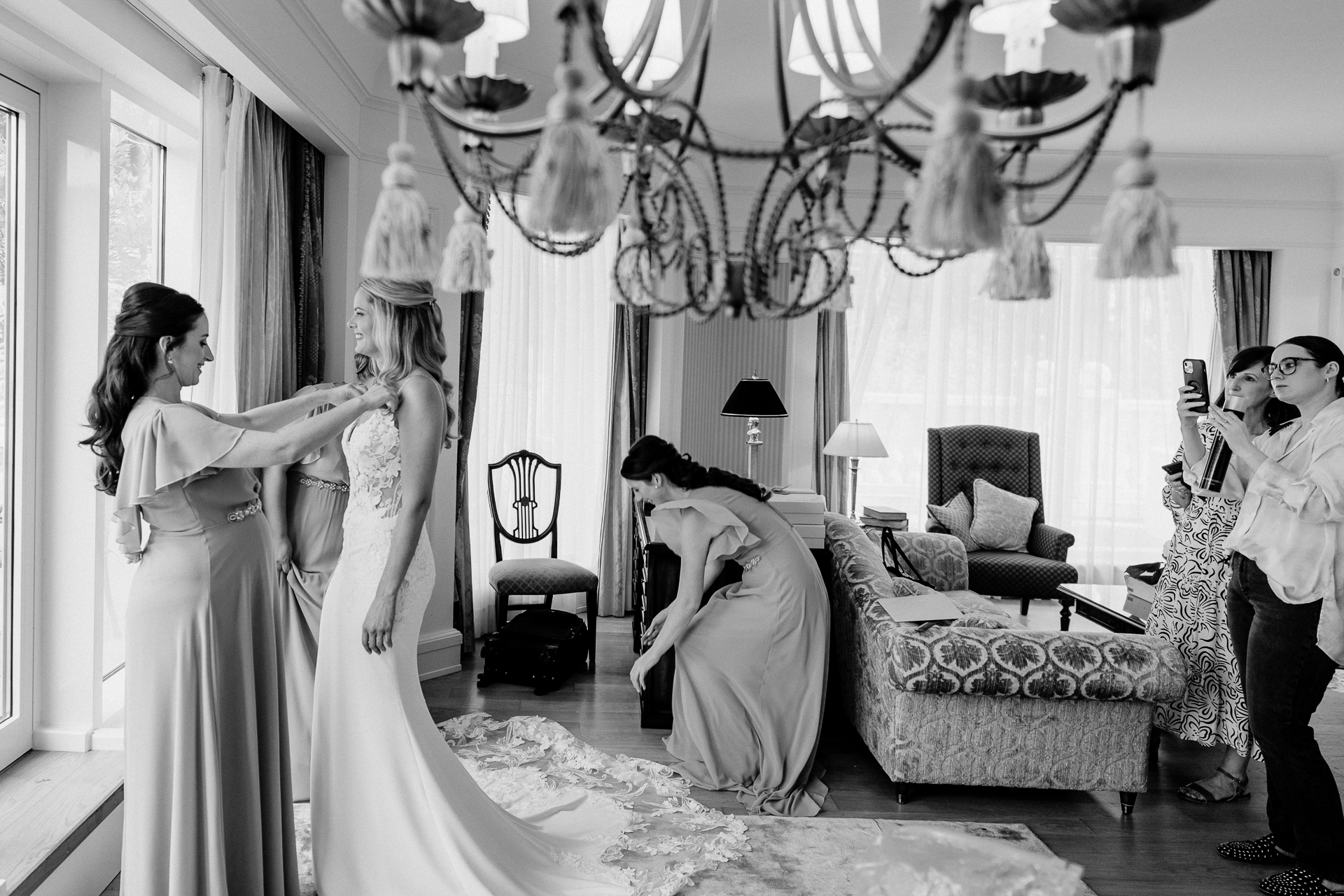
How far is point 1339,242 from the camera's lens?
6.23 meters

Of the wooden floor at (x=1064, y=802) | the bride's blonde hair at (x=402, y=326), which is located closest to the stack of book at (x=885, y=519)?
the wooden floor at (x=1064, y=802)

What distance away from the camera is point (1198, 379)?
3.15 meters

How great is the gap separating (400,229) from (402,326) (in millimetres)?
1132

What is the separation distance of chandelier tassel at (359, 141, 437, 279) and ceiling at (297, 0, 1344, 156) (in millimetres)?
2394

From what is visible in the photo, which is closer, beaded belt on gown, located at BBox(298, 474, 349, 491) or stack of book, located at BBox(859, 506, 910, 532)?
beaded belt on gown, located at BBox(298, 474, 349, 491)

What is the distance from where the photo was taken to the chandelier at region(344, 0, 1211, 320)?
1028mm

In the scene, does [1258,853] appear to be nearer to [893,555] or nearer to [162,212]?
[893,555]

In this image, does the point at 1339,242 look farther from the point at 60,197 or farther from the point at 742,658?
the point at 60,197

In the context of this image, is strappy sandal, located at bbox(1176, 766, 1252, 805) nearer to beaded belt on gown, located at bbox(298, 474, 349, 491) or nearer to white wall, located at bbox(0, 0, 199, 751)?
beaded belt on gown, located at bbox(298, 474, 349, 491)

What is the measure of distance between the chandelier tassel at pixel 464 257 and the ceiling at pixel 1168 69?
2257 mm

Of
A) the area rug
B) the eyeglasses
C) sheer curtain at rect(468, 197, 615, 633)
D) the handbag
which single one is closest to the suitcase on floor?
sheer curtain at rect(468, 197, 615, 633)

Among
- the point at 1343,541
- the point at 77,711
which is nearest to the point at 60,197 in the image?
the point at 77,711

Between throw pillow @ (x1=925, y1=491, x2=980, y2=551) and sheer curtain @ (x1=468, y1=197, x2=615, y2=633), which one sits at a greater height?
sheer curtain @ (x1=468, y1=197, x2=615, y2=633)

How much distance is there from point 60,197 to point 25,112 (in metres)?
0.23
